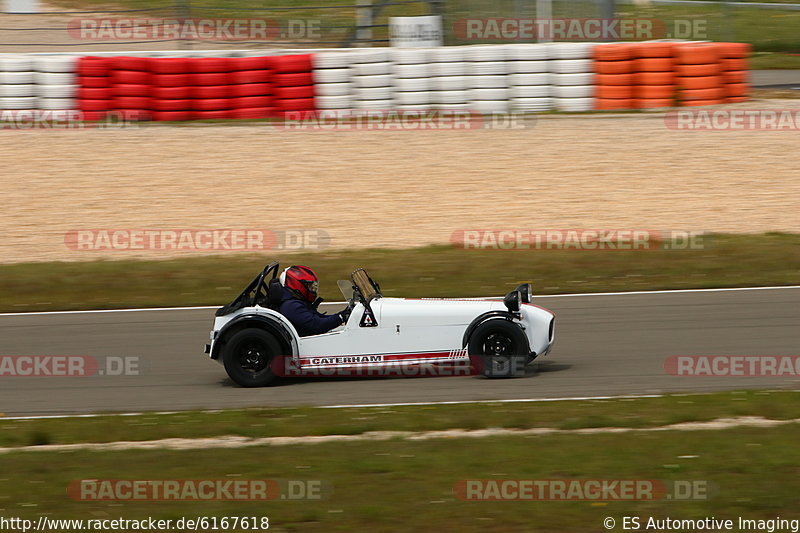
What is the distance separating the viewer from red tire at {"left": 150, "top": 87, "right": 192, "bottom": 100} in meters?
19.5

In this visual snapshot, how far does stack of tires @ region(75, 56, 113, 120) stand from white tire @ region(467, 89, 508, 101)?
659cm

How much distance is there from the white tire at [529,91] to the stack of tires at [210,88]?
208 inches

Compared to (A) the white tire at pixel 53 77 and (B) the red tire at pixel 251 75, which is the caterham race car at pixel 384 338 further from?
(A) the white tire at pixel 53 77

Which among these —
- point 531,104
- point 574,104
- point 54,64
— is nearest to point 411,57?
point 531,104

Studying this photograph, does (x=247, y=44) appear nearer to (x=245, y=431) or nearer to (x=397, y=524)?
(x=245, y=431)

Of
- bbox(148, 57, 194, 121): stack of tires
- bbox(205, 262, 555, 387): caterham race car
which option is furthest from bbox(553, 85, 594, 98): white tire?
bbox(205, 262, 555, 387): caterham race car

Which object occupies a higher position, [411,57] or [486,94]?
[411,57]

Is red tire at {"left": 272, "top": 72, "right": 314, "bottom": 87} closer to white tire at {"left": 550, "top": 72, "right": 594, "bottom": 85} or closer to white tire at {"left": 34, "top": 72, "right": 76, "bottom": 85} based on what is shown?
white tire at {"left": 34, "top": 72, "right": 76, "bottom": 85}

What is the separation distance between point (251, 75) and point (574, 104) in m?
6.08

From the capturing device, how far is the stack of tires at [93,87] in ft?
62.0

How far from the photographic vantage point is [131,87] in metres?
19.3

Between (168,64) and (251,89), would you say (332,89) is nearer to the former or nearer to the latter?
(251,89)

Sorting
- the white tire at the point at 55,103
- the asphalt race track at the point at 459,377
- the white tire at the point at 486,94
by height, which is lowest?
the asphalt race track at the point at 459,377

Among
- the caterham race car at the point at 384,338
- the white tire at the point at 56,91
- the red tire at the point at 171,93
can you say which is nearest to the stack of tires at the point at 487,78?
the red tire at the point at 171,93
